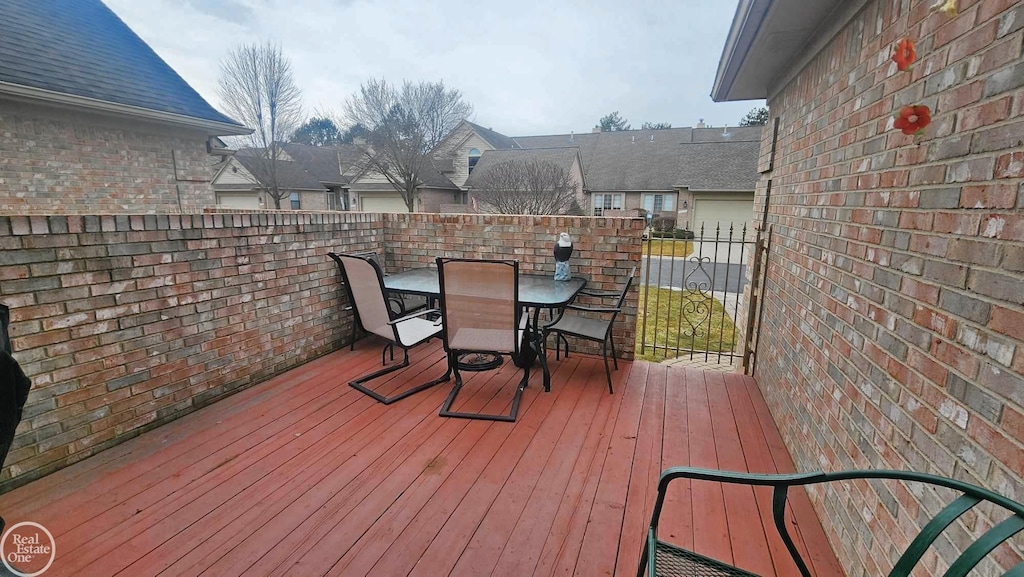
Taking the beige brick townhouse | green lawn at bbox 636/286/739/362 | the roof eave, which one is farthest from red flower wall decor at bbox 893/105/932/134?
the roof eave

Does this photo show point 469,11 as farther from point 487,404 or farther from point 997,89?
point 997,89

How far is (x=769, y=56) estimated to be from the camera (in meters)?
2.82

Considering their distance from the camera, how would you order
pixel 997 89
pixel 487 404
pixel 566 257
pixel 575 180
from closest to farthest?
1. pixel 997 89
2. pixel 487 404
3. pixel 566 257
4. pixel 575 180

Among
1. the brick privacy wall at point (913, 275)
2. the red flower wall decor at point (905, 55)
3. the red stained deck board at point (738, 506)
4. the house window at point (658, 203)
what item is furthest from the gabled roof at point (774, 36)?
the house window at point (658, 203)

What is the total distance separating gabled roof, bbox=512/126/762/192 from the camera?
58.8ft

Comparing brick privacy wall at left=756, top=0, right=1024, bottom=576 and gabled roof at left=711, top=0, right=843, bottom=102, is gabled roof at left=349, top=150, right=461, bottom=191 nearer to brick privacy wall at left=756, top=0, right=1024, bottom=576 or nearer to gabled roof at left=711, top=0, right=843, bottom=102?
gabled roof at left=711, top=0, right=843, bottom=102

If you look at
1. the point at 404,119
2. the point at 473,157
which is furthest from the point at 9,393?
the point at 473,157

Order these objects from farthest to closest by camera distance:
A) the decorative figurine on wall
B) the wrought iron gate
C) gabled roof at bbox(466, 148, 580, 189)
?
gabled roof at bbox(466, 148, 580, 189), the wrought iron gate, the decorative figurine on wall

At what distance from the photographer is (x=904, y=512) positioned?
1.27 m

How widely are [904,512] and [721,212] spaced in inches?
712

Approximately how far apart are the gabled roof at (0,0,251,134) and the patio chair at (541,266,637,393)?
6949 mm

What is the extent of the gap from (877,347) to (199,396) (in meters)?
3.66

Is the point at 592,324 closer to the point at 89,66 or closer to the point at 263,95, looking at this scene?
the point at 89,66

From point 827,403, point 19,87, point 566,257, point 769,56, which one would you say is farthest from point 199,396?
point 19,87
